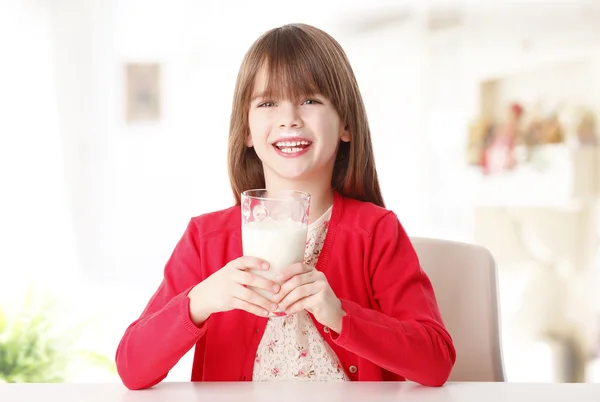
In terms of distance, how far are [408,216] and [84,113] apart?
2283 mm

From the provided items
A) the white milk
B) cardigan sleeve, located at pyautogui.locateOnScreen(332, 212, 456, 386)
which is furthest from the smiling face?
the white milk

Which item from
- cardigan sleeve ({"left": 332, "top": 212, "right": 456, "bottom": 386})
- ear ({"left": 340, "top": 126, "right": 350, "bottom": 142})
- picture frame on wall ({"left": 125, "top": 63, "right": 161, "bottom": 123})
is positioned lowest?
cardigan sleeve ({"left": 332, "top": 212, "right": 456, "bottom": 386})

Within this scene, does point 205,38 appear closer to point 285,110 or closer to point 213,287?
point 285,110

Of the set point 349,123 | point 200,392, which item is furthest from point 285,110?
point 200,392

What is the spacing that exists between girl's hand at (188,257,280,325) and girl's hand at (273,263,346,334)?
0.06 ft

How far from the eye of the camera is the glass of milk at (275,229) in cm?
131

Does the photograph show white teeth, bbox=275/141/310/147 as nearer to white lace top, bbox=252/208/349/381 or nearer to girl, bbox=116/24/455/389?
girl, bbox=116/24/455/389

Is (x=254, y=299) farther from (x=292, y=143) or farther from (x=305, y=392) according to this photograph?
(x=292, y=143)

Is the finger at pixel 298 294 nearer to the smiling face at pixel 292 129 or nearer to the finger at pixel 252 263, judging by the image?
the finger at pixel 252 263

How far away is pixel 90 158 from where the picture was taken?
493cm

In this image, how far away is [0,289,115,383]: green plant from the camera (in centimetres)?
478

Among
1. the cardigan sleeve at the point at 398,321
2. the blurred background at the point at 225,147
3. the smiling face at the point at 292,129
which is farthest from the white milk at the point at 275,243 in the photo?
the blurred background at the point at 225,147

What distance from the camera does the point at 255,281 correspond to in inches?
51.3

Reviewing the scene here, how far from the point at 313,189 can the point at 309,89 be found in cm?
26
